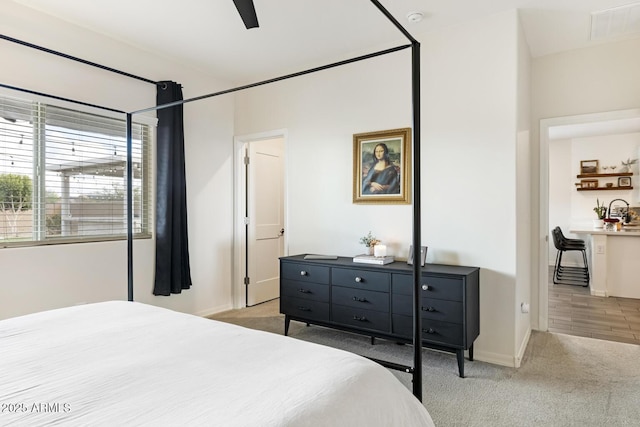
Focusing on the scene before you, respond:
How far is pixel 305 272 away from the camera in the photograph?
11.2 ft

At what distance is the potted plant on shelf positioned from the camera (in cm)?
618

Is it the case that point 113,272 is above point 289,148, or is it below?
below

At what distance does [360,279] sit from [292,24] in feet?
6.92

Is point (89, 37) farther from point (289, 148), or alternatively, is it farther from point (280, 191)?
point (280, 191)

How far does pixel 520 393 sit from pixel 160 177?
11.0ft

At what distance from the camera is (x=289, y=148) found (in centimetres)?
410

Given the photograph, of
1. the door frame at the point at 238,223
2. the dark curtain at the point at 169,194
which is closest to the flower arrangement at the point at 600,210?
the door frame at the point at 238,223

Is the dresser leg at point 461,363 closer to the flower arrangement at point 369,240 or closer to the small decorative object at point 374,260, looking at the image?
the small decorative object at point 374,260

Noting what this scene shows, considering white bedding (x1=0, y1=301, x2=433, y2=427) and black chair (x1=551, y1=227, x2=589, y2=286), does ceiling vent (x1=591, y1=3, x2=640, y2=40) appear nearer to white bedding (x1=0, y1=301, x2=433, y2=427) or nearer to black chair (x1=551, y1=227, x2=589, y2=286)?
white bedding (x1=0, y1=301, x2=433, y2=427)

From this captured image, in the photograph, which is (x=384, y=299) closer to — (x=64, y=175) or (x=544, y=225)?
(x=544, y=225)

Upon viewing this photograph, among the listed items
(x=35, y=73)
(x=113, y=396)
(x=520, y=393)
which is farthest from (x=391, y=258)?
(x=35, y=73)

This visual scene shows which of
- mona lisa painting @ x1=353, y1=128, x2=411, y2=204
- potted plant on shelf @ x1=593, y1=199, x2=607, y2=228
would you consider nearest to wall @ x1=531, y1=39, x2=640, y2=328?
mona lisa painting @ x1=353, y1=128, x2=411, y2=204

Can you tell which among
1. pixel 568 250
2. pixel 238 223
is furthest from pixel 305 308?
pixel 568 250

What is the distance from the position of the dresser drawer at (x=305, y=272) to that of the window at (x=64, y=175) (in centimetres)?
140
